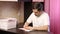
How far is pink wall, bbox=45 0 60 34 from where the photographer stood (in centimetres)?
281

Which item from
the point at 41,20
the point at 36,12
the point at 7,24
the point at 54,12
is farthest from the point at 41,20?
the point at 7,24

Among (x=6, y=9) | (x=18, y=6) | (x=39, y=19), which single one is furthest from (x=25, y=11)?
(x=39, y=19)

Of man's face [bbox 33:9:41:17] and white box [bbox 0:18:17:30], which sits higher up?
man's face [bbox 33:9:41:17]

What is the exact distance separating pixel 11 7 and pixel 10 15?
0.62 ft

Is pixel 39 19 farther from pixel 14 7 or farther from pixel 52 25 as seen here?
pixel 14 7

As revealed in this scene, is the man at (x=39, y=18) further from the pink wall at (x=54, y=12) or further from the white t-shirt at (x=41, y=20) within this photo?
the pink wall at (x=54, y=12)

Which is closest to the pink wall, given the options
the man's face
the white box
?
the man's face

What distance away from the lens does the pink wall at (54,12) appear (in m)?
2.81

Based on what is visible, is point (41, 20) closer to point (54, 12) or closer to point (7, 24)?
point (54, 12)

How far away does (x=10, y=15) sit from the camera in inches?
124

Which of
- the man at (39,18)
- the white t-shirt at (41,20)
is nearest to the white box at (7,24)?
the man at (39,18)

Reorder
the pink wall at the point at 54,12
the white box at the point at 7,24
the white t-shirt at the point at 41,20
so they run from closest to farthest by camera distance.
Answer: the white box at the point at 7,24 → the white t-shirt at the point at 41,20 → the pink wall at the point at 54,12

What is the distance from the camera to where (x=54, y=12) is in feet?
9.37

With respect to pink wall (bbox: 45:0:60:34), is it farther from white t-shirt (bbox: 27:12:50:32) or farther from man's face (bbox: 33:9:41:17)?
man's face (bbox: 33:9:41:17)
